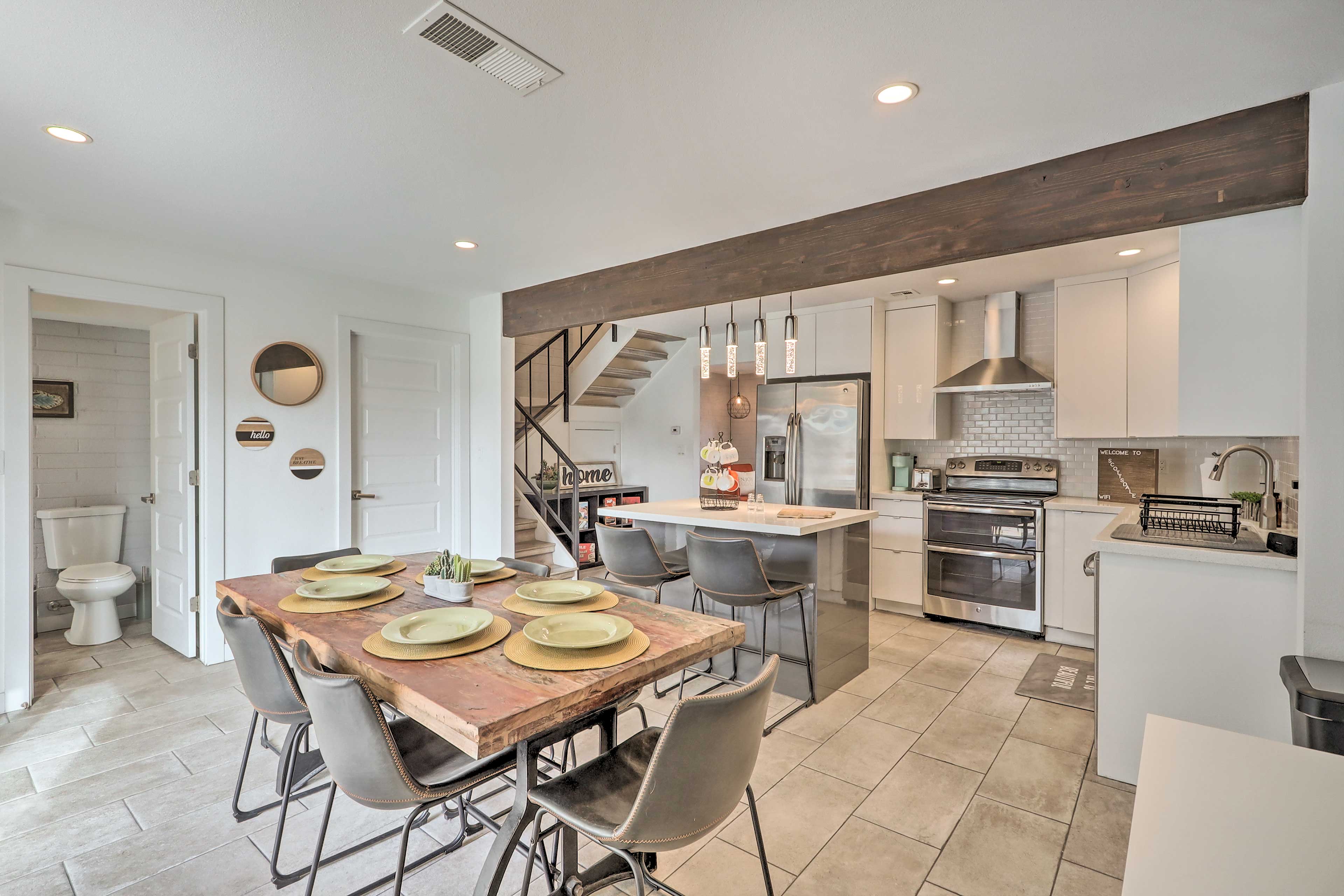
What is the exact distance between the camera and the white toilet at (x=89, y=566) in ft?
12.8

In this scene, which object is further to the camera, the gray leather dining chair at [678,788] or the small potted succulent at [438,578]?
the small potted succulent at [438,578]

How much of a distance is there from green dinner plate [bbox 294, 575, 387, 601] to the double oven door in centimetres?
370

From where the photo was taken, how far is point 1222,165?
2.07 meters

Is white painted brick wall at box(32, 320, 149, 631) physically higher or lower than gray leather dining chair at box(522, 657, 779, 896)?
higher

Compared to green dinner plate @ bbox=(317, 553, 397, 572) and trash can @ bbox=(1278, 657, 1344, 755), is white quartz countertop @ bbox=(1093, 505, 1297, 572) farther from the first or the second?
green dinner plate @ bbox=(317, 553, 397, 572)

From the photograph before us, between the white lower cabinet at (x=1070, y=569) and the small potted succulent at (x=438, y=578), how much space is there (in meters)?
3.76

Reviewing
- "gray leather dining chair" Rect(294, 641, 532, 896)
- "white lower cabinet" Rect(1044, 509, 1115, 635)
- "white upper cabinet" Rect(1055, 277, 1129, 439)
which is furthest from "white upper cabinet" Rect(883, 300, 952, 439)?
"gray leather dining chair" Rect(294, 641, 532, 896)

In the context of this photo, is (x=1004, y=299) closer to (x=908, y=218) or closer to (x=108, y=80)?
(x=908, y=218)

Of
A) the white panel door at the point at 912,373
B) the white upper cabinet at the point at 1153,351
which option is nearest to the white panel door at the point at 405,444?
the white panel door at the point at 912,373

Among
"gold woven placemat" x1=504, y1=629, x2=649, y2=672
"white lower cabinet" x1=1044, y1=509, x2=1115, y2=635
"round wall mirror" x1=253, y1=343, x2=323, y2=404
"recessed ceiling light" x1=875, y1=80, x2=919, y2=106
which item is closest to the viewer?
"gold woven placemat" x1=504, y1=629, x2=649, y2=672

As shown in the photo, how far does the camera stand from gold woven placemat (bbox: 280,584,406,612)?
79.3 inches

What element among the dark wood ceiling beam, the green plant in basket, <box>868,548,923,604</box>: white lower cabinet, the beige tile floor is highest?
the dark wood ceiling beam

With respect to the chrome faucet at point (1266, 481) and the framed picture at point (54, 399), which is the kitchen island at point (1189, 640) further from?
the framed picture at point (54, 399)

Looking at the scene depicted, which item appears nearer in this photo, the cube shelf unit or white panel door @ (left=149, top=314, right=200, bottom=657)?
white panel door @ (left=149, top=314, right=200, bottom=657)
